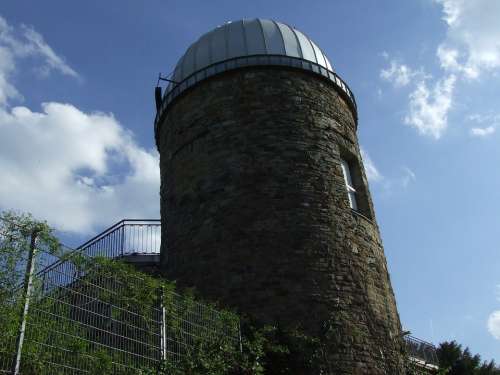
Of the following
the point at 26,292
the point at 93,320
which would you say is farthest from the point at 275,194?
the point at 26,292

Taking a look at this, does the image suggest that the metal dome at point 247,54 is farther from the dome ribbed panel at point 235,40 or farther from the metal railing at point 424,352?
the metal railing at point 424,352

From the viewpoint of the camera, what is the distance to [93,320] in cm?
632

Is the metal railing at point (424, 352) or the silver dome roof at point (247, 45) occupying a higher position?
the silver dome roof at point (247, 45)

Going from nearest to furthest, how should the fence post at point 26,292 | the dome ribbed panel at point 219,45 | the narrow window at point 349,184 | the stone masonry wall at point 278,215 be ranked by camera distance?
the fence post at point 26,292, the stone masonry wall at point 278,215, the narrow window at point 349,184, the dome ribbed panel at point 219,45

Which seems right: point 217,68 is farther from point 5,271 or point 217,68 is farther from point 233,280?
point 5,271

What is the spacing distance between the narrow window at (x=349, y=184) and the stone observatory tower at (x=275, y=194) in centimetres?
3

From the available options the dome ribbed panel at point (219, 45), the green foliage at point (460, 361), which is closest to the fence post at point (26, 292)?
the dome ribbed panel at point (219, 45)

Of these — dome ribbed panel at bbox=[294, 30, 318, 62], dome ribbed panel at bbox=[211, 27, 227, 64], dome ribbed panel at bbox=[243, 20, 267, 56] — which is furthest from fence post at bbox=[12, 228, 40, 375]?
dome ribbed panel at bbox=[294, 30, 318, 62]

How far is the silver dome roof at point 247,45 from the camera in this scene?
11930 millimetres

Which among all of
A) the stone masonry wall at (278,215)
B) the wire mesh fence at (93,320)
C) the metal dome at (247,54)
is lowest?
the wire mesh fence at (93,320)

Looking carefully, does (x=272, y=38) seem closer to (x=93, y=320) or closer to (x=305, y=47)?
(x=305, y=47)

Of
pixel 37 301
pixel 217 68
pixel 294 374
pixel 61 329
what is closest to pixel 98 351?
pixel 61 329

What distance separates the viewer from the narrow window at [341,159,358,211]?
11148 mm

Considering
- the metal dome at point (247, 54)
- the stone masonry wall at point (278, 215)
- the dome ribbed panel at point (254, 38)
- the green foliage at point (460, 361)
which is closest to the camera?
the stone masonry wall at point (278, 215)
